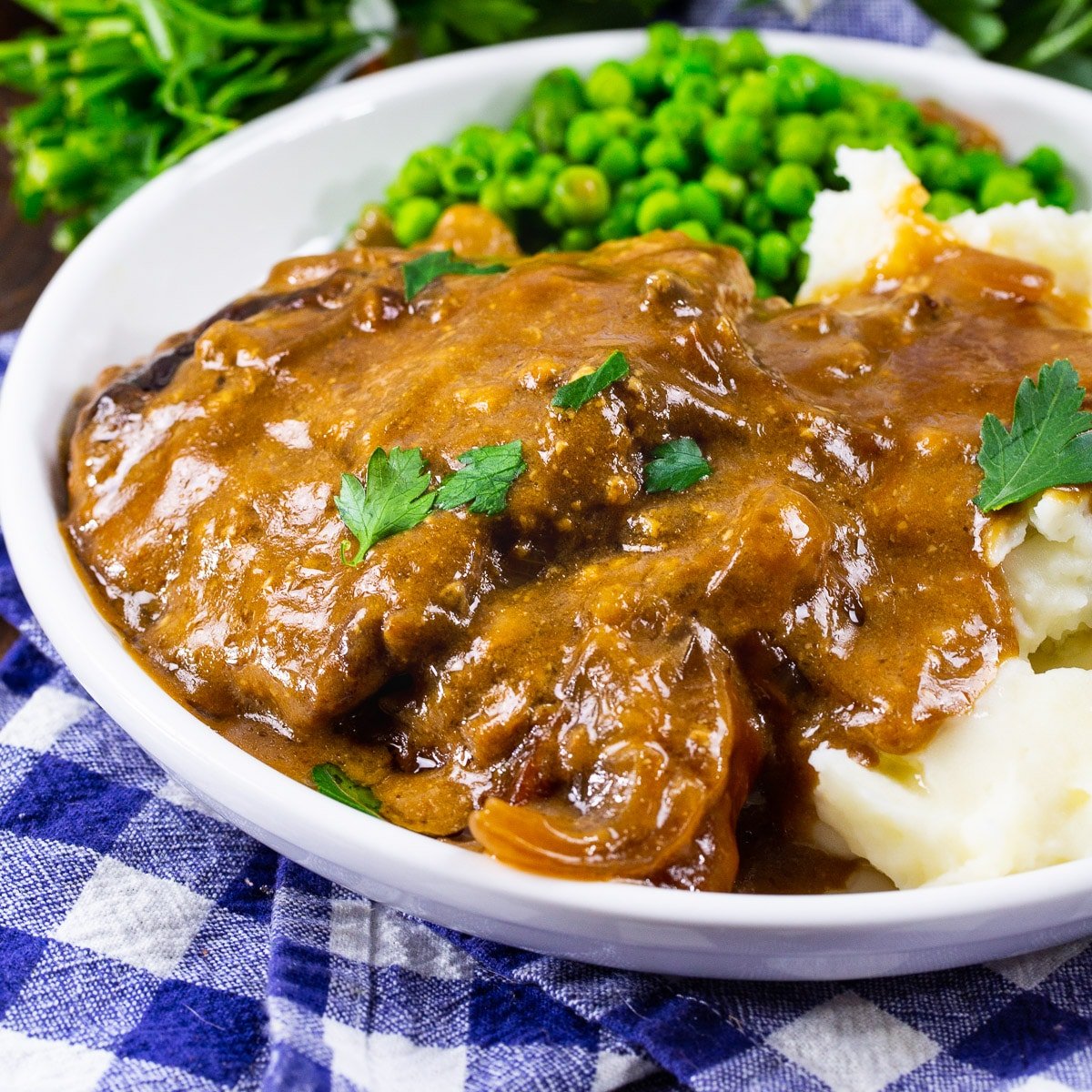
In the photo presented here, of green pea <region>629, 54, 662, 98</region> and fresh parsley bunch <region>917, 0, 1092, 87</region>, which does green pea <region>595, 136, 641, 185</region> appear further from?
fresh parsley bunch <region>917, 0, 1092, 87</region>

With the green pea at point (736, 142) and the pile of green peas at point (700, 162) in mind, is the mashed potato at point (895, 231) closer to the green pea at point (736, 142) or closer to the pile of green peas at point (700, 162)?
the pile of green peas at point (700, 162)

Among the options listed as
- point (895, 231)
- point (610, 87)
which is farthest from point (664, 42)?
point (895, 231)

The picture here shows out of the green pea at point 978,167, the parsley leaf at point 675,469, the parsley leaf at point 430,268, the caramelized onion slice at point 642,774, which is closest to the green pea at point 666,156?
the green pea at point 978,167

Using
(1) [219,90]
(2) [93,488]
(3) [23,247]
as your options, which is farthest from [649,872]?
(3) [23,247]

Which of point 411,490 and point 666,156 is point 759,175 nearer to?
point 666,156

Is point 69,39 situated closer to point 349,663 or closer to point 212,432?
point 212,432

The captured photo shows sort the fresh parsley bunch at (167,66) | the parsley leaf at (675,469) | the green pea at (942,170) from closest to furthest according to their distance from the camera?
the parsley leaf at (675,469) < the green pea at (942,170) < the fresh parsley bunch at (167,66)
